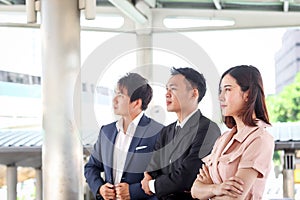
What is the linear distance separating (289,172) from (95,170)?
123 inches

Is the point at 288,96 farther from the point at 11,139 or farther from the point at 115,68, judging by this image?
the point at 115,68

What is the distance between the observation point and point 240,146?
10.7 ft

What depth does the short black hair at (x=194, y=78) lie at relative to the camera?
12.0ft

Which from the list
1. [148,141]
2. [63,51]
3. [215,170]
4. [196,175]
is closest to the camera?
[215,170]

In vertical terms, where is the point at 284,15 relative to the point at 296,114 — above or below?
above

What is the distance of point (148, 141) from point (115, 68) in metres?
0.67

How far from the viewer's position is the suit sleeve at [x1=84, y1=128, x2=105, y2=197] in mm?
4055

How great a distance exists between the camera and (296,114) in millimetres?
20891

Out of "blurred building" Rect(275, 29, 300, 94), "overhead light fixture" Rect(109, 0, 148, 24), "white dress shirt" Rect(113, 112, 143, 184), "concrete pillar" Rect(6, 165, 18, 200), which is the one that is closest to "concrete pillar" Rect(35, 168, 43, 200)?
"concrete pillar" Rect(6, 165, 18, 200)

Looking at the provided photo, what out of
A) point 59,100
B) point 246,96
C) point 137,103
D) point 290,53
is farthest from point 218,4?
point 290,53

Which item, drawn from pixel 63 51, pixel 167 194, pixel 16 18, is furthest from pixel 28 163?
pixel 167 194

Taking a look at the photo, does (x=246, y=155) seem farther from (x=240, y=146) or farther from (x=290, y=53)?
(x=290, y=53)

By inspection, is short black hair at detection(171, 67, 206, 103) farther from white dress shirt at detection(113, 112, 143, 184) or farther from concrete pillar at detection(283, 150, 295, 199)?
concrete pillar at detection(283, 150, 295, 199)

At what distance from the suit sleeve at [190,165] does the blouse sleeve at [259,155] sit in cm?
38
